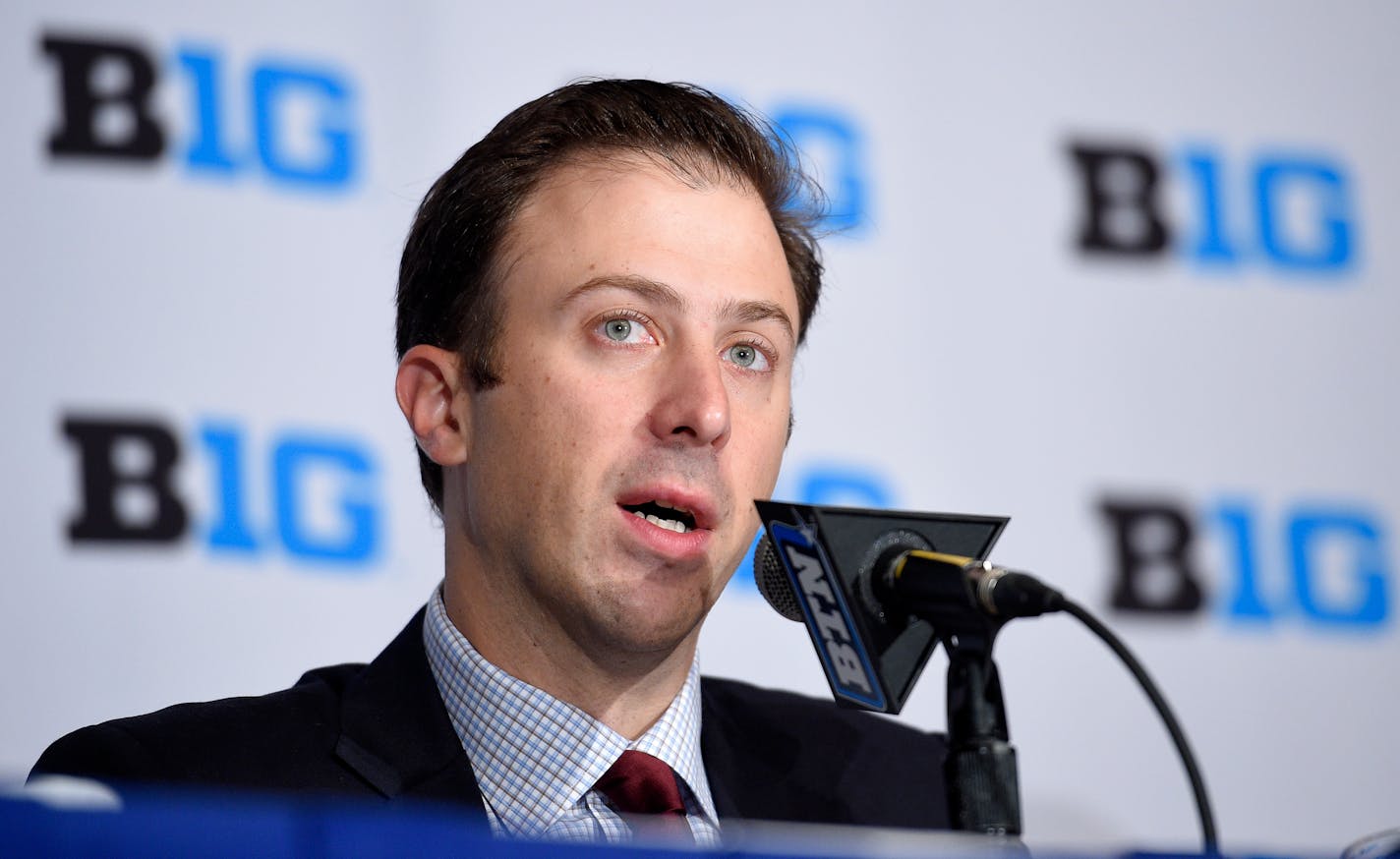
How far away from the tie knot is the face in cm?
15

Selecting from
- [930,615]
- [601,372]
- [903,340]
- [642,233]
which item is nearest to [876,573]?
[930,615]

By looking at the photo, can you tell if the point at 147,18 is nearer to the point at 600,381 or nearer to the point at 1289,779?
the point at 600,381

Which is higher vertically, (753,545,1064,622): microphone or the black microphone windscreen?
(753,545,1064,622): microphone

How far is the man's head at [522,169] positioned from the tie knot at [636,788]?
54 centimetres

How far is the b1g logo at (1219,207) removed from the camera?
3.59 meters

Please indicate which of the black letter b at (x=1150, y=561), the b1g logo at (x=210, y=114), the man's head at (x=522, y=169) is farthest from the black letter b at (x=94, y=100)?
the black letter b at (x=1150, y=561)

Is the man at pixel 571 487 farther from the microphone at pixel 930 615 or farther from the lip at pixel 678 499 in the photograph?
the microphone at pixel 930 615

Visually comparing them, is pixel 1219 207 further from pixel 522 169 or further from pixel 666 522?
pixel 666 522

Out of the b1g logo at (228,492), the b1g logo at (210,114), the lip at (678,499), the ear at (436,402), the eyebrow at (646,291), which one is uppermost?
the b1g logo at (210,114)

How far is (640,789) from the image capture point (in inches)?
83.9

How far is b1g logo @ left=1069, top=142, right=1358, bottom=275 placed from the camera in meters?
3.59

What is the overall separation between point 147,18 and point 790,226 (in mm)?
1268

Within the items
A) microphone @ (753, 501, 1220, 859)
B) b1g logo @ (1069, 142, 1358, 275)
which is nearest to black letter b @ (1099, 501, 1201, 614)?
b1g logo @ (1069, 142, 1358, 275)

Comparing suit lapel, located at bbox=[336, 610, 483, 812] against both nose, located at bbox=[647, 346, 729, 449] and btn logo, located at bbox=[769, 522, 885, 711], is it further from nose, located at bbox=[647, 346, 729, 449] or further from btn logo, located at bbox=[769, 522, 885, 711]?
btn logo, located at bbox=[769, 522, 885, 711]
